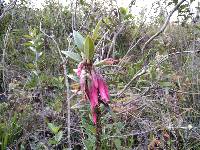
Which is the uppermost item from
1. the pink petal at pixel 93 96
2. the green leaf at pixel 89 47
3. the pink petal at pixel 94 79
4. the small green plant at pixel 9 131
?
the green leaf at pixel 89 47

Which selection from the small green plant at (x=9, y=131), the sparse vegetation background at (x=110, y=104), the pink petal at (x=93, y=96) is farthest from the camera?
the small green plant at (x=9, y=131)

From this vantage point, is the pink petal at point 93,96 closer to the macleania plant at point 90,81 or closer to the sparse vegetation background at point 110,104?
→ the macleania plant at point 90,81

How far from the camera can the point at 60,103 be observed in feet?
9.59

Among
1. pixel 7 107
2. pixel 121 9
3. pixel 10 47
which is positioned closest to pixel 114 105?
pixel 121 9

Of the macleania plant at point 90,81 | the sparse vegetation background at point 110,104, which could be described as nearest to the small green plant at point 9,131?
the sparse vegetation background at point 110,104

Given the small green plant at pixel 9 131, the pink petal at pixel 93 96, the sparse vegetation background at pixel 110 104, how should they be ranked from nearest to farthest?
1. the pink petal at pixel 93 96
2. the sparse vegetation background at pixel 110 104
3. the small green plant at pixel 9 131

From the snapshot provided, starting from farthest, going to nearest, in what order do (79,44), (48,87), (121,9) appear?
(48,87), (121,9), (79,44)

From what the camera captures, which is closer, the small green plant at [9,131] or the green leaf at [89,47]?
the green leaf at [89,47]

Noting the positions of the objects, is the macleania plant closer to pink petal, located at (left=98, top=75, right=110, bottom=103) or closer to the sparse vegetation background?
pink petal, located at (left=98, top=75, right=110, bottom=103)

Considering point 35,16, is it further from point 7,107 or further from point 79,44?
point 79,44

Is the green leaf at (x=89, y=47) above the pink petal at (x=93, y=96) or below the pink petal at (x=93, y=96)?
above

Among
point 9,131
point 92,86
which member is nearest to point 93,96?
point 92,86

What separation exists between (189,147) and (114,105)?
0.70 meters

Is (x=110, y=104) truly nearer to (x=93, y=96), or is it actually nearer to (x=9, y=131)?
(x=9, y=131)
